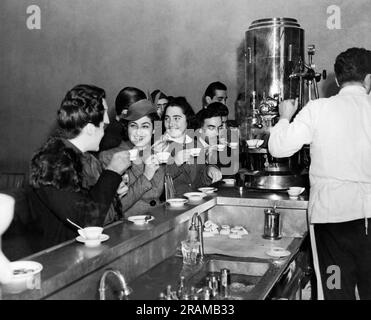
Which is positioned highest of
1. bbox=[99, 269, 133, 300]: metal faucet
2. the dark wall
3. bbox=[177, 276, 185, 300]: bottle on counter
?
the dark wall

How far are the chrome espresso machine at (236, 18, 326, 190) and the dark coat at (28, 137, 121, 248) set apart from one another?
1642mm

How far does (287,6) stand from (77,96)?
499 cm

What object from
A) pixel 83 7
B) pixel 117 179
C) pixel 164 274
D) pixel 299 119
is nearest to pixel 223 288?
pixel 164 274

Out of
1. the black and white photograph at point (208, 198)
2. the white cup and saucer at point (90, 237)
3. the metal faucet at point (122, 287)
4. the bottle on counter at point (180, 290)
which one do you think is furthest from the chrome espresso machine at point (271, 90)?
the metal faucet at point (122, 287)

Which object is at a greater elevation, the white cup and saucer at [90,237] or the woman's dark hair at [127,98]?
the woman's dark hair at [127,98]

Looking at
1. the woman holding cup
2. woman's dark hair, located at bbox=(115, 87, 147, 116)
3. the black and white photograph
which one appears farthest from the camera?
woman's dark hair, located at bbox=(115, 87, 147, 116)

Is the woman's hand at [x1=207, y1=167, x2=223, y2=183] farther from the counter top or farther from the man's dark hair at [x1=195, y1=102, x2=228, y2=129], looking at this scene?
the counter top

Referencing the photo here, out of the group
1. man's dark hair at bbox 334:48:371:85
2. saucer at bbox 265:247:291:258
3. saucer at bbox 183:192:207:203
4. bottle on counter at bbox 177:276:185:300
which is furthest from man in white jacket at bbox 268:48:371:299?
bottle on counter at bbox 177:276:185:300

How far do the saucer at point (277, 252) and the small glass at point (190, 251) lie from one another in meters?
0.44

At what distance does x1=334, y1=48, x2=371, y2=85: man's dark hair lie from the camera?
2.69 meters

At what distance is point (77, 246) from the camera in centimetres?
193

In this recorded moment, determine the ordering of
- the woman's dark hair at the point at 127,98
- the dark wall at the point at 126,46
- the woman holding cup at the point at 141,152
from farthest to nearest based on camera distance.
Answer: the dark wall at the point at 126,46 < the woman's dark hair at the point at 127,98 < the woman holding cup at the point at 141,152

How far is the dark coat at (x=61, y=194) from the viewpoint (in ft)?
6.48

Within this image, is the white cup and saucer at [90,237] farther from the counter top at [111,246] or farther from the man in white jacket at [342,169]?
the man in white jacket at [342,169]
